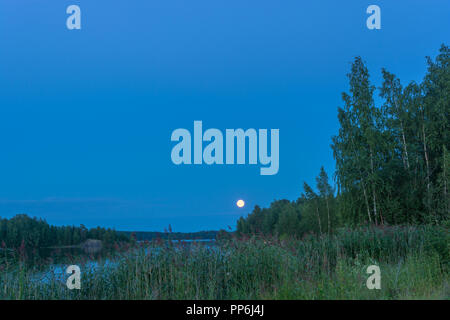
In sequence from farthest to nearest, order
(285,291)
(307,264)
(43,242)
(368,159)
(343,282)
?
(368,159) < (43,242) < (307,264) < (343,282) < (285,291)

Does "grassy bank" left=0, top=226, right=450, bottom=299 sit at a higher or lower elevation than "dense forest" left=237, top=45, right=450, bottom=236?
lower

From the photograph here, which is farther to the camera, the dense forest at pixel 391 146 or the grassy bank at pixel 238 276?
the dense forest at pixel 391 146

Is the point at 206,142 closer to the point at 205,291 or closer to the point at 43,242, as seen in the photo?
the point at 205,291

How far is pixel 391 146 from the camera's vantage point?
21.6m

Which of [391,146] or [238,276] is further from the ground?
[391,146]

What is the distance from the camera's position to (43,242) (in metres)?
19.4

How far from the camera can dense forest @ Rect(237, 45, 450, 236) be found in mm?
20859

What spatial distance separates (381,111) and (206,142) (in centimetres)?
1792

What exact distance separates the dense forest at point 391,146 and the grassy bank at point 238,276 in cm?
1197

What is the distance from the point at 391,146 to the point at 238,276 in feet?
55.8

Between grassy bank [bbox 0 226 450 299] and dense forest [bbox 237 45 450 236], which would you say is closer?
grassy bank [bbox 0 226 450 299]

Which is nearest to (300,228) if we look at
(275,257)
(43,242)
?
(43,242)

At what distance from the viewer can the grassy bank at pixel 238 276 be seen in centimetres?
650

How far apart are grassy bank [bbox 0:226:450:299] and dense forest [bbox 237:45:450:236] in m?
12.0
